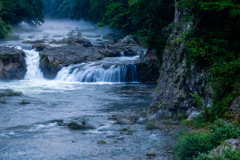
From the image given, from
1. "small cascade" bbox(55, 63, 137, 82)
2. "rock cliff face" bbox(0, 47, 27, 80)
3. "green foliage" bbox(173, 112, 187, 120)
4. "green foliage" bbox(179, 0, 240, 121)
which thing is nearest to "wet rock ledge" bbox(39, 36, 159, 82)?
"small cascade" bbox(55, 63, 137, 82)

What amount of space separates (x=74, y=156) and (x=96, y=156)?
2.02 ft

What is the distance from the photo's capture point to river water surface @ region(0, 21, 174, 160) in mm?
8609

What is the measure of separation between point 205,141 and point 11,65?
22.3 meters

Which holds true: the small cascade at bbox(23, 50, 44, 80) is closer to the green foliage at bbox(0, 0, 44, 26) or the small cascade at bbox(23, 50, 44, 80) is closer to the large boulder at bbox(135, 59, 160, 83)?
the large boulder at bbox(135, 59, 160, 83)

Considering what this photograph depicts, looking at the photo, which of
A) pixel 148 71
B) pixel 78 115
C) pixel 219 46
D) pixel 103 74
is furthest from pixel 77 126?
pixel 148 71

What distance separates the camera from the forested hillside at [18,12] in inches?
1848

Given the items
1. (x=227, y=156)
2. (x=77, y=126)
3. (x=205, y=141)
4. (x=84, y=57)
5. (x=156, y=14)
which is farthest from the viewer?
(x=84, y=57)

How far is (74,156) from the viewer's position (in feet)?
26.9

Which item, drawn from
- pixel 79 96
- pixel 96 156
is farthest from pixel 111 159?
pixel 79 96

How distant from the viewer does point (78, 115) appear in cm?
1385

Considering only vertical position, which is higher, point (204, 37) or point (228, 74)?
point (204, 37)

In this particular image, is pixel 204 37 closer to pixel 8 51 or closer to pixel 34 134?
pixel 34 134

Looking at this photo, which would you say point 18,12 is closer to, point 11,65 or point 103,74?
point 11,65

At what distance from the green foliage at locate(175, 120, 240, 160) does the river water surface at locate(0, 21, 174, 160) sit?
3.59 ft
